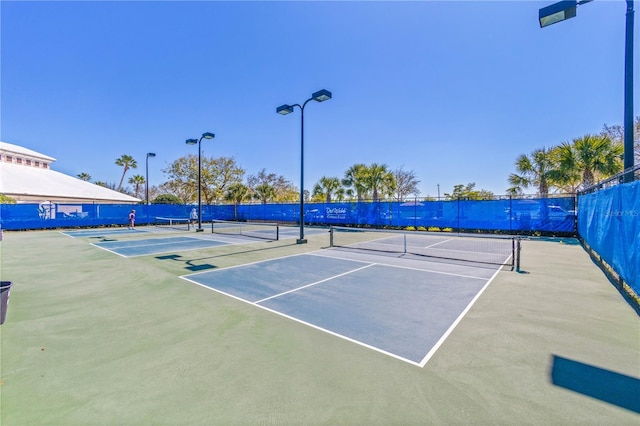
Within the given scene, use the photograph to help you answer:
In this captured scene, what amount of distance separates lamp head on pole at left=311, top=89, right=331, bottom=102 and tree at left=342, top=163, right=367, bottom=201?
15.7 meters

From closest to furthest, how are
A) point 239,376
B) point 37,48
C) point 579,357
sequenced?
point 239,376 < point 579,357 < point 37,48

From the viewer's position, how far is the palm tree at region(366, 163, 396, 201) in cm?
2600

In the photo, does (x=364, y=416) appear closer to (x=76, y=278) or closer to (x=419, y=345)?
(x=419, y=345)

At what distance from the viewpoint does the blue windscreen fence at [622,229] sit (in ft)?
15.0

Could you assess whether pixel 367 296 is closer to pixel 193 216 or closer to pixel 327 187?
pixel 193 216

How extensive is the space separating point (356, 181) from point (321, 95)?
16.7 meters

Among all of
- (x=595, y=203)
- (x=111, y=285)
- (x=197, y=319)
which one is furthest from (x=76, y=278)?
(x=595, y=203)

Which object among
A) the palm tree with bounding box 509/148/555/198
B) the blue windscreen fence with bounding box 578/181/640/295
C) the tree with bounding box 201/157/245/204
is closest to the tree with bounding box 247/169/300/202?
the tree with bounding box 201/157/245/204

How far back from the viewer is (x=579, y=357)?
3.15 m

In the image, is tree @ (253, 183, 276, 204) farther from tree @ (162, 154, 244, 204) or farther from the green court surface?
the green court surface

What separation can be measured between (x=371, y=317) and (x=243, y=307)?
2243 mm

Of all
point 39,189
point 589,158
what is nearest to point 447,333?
point 589,158

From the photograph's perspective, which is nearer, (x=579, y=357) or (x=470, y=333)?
(x=579, y=357)

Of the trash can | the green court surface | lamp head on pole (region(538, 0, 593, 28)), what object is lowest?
the green court surface
